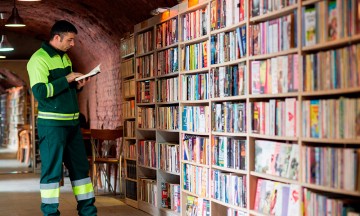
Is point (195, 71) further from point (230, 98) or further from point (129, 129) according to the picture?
point (129, 129)

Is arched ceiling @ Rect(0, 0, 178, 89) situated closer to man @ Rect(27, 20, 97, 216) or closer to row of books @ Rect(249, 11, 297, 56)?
man @ Rect(27, 20, 97, 216)

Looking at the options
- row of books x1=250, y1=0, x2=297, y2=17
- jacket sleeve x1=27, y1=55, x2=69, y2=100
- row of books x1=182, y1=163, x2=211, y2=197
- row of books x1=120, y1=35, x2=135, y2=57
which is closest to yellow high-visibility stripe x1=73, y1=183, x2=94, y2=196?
jacket sleeve x1=27, y1=55, x2=69, y2=100

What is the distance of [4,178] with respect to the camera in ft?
46.2

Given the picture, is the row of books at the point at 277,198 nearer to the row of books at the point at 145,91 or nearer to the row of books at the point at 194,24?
the row of books at the point at 194,24

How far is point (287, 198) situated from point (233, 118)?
43.9 inches

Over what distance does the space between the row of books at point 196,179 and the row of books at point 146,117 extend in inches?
45.4

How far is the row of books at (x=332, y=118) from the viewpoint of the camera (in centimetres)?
420

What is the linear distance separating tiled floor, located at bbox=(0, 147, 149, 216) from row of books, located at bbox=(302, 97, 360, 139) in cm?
394

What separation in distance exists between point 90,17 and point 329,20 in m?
8.00

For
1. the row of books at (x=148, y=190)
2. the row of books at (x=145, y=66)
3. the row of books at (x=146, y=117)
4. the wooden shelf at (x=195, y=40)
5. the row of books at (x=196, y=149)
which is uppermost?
the wooden shelf at (x=195, y=40)

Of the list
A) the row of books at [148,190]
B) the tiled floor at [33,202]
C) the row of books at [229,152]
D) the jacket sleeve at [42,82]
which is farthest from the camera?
the tiled floor at [33,202]

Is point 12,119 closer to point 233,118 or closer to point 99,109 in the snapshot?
point 99,109

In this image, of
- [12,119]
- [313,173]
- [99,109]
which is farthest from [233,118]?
[12,119]

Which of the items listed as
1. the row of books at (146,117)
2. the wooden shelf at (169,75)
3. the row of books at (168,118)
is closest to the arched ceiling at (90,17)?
the wooden shelf at (169,75)
